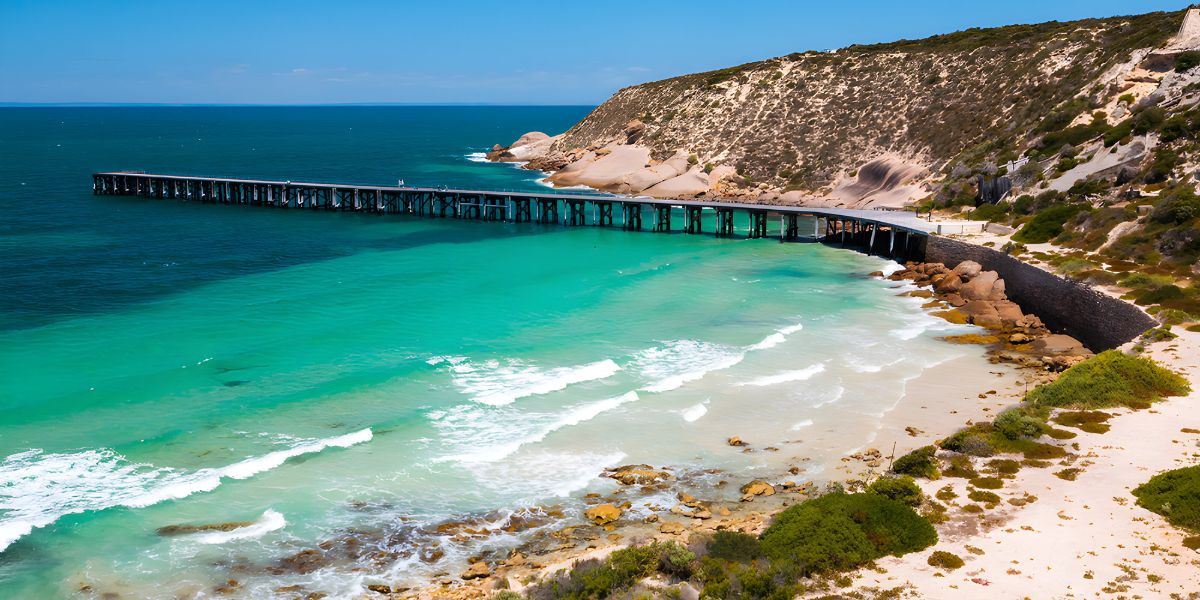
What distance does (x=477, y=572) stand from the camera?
19.9 metres

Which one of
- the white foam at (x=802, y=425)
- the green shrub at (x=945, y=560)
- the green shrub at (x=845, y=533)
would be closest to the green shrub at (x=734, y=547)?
the green shrub at (x=845, y=533)

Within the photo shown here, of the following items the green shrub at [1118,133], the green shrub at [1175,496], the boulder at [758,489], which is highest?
the green shrub at [1118,133]

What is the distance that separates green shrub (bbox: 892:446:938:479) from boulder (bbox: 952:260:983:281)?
24830 mm

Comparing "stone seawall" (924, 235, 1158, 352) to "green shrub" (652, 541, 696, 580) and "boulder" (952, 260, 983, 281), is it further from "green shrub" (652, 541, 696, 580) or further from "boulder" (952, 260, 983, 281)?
"green shrub" (652, 541, 696, 580)

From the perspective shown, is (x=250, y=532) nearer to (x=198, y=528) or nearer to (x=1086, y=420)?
(x=198, y=528)

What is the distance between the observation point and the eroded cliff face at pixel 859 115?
7581cm

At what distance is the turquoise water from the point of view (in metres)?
22.5

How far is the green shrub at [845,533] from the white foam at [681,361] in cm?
1254

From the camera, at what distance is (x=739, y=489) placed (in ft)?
79.0

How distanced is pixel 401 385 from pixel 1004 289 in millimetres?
26995

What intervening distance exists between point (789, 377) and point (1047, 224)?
22.9 metres

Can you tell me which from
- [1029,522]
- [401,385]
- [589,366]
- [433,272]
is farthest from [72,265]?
[1029,522]

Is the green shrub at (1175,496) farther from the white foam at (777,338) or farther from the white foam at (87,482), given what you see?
the white foam at (87,482)

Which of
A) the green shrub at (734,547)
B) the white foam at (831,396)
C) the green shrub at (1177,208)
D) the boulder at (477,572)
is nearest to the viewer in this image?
the green shrub at (734,547)
